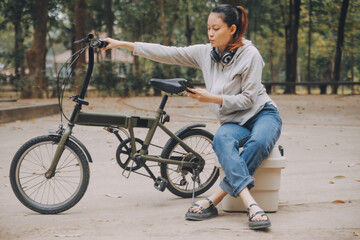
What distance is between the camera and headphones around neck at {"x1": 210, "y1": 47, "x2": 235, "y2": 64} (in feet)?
13.3

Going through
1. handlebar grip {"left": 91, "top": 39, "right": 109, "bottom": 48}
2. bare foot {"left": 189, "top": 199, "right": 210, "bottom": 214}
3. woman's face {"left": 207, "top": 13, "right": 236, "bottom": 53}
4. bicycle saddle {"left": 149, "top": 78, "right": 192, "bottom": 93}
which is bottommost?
bare foot {"left": 189, "top": 199, "right": 210, "bottom": 214}

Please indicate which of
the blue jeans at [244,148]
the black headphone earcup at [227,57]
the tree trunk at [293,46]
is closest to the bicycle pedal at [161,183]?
the blue jeans at [244,148]

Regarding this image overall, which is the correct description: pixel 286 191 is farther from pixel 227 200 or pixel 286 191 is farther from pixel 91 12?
pixel 91 12

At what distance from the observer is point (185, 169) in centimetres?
467

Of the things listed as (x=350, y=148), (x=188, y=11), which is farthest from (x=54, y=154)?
(x=188, y=11)

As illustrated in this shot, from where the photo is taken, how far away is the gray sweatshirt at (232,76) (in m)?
4.00

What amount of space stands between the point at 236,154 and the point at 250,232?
635 millimetres

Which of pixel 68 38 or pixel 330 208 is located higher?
pixel 68 38

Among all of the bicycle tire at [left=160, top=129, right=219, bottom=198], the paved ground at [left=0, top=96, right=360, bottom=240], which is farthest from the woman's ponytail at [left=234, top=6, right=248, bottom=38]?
the paved ground at [left=0, top=96, right=360, bottom=240]

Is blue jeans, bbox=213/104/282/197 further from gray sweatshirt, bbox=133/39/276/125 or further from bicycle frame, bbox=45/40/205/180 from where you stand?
bicycle frame, bbox=45/40/205/180

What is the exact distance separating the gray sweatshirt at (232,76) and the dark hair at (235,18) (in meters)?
0.07

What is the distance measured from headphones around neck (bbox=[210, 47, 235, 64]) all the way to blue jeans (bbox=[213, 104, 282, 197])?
0.55m

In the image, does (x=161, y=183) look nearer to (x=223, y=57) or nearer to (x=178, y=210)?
(x=178, y=210)

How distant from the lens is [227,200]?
13.9ft
